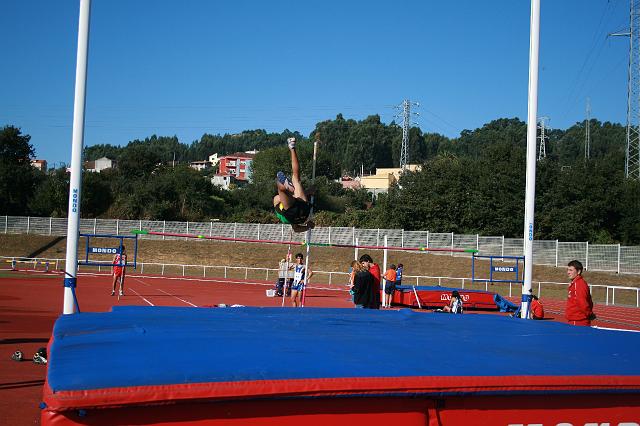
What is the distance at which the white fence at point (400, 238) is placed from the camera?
30891 millimetres

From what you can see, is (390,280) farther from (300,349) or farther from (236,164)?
(236,164)

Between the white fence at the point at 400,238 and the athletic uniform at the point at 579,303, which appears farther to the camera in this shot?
the white fence at the point at 400,238

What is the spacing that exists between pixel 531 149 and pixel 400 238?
25870 millimetres

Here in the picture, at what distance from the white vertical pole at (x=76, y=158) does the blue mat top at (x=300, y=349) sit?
901 millimetres

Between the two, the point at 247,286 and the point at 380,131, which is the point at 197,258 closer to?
the point at 247,286

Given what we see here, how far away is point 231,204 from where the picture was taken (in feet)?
179

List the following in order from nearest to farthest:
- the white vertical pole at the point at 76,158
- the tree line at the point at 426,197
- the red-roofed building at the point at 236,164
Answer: the white vertical pole at the point at 76,158 → the tree line at the point at 426,197 → the red-roofed building at the point at 236,164

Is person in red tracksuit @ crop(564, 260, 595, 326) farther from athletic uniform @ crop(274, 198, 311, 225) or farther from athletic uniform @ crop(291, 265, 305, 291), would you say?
athletic uniform @ crop(291, 265, 305, 291)

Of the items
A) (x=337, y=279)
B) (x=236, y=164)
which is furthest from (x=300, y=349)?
(x=236, y=164)

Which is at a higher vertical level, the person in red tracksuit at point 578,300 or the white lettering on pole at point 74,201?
the white lettering on pole at point 74,201

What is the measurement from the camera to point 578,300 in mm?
8164

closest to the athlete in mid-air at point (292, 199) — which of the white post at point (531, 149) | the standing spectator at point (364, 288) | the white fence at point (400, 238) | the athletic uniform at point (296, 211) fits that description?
the athletic uniform at point (296, 211)

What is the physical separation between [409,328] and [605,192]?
38358 millimetres

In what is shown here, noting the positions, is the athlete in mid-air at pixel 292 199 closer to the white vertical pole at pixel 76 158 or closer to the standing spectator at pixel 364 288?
the white vertical pole at pixel 76 158
